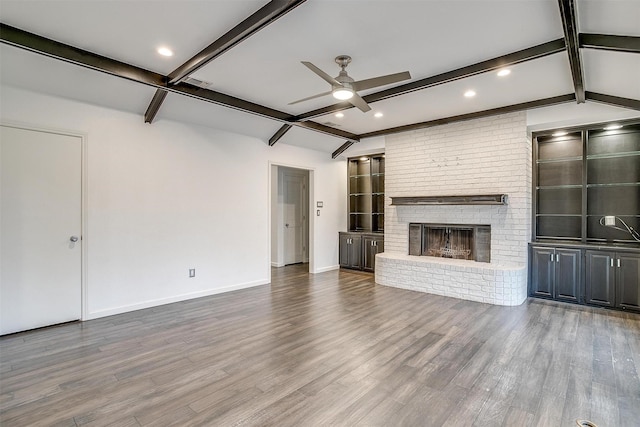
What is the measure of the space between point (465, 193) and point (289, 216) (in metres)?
4.44

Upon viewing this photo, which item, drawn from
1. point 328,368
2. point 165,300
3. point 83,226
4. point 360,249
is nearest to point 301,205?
point 360,249

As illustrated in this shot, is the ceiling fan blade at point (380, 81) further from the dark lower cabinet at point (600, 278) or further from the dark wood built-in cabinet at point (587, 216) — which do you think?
the dark lower cabinet at point (600, 278)

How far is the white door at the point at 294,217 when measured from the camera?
8.48 m

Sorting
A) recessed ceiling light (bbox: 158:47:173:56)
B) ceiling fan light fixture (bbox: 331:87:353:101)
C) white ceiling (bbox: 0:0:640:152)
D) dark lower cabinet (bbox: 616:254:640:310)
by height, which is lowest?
dark lower cabinet (bbox: 616:254:640:310)

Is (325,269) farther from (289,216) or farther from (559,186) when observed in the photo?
(559,186)

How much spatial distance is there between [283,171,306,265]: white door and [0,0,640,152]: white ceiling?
13.0ft

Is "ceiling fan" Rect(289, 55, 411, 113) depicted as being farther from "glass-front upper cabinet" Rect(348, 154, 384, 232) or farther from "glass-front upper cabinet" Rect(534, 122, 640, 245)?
"glass-front upper cabinet" Rect(348, 154, 384, 232)

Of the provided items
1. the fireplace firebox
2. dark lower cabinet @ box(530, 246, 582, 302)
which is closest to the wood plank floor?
dark lower cabinet @ box(530, 246, 582, 302)

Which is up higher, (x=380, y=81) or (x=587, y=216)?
(x=380, y=81)

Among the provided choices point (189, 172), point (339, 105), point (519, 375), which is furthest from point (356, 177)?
point (519, 375)

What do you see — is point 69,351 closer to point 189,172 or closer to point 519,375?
point 189,172

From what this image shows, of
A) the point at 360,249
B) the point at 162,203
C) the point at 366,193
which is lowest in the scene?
the point at 360,249

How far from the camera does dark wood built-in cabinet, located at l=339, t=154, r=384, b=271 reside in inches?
285

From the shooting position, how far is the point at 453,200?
552 centimetres
